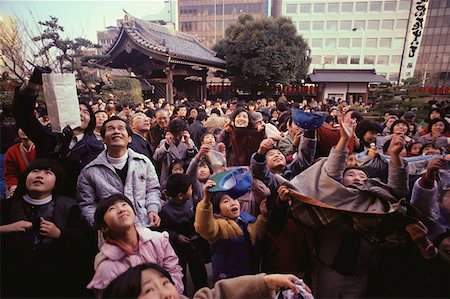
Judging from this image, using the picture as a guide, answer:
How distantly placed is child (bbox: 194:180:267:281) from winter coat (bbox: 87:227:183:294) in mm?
330

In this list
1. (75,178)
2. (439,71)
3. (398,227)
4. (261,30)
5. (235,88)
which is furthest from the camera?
(439,71)

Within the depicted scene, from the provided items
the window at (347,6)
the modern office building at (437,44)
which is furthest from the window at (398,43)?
the window at (347,6)

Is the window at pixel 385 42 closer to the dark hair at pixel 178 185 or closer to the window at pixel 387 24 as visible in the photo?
the window at pixel 387 24

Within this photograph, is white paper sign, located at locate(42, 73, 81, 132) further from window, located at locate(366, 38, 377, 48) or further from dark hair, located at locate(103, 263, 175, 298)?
window, located at locate(366, 38, 377, 48)

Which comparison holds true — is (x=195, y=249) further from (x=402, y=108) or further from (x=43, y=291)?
(x=402, y=108)

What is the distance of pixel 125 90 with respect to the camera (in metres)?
10.7

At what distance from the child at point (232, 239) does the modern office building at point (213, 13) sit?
4575 cm

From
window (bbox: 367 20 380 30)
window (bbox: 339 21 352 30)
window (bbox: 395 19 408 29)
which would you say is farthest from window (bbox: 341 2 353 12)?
window (bbox: 395 19 408 29)

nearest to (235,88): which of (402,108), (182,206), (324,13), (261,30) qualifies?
(261,30)

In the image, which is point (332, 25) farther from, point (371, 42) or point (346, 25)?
point (371, 42)

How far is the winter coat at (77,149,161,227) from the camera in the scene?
221 cm

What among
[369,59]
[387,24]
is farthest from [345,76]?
[387,24]

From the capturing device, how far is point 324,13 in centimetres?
3762

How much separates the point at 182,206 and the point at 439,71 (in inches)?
1805
